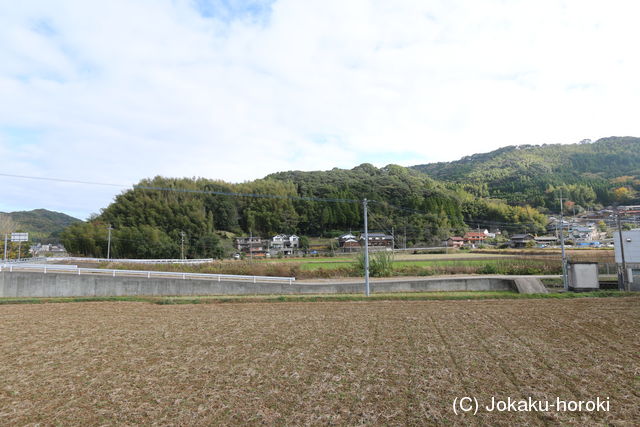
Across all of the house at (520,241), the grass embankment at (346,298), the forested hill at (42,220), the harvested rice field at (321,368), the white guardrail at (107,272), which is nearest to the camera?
the harvested rice field at (321,368)

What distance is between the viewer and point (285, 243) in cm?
6800

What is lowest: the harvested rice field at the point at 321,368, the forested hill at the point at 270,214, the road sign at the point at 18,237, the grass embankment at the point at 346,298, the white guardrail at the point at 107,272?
the grass embankment at the point at 346,298

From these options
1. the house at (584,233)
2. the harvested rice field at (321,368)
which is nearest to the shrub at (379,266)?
the harvested rice field at (321,368)

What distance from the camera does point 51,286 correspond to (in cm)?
2092

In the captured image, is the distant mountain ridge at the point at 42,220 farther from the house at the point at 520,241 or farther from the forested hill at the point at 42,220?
the house at the point at 520,241

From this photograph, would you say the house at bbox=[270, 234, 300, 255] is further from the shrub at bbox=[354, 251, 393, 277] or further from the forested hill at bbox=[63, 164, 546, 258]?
the shrub at bbox=[354, 251, 393, 277]

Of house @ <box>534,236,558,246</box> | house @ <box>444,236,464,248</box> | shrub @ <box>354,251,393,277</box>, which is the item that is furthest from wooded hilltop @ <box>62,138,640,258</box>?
shrub @ <box>354,251,393,277</box>

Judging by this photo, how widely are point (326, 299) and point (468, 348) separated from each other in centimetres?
1000

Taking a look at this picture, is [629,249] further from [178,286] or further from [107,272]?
[107,272]

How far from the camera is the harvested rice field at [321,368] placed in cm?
492

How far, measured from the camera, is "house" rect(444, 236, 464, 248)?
62.8 metres

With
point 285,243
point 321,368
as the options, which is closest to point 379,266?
point 321,368

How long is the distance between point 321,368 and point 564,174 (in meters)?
134

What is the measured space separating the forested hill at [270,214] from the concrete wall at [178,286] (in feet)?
69.0
